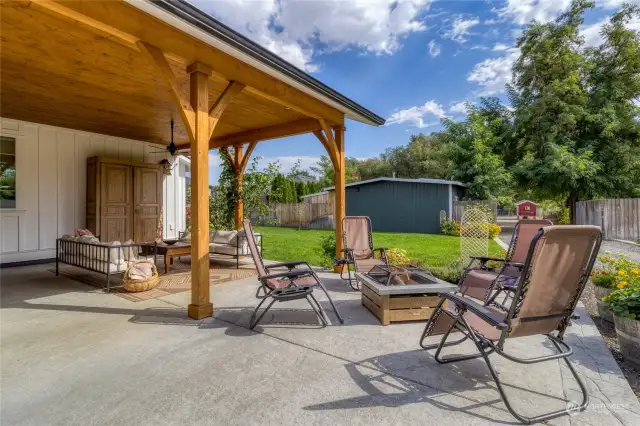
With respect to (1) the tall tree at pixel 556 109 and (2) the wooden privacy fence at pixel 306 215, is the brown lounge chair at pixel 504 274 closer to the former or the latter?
(1) the tall tree at pixel 556 109

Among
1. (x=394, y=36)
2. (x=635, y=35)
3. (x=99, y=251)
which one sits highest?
(x=635, y=35)

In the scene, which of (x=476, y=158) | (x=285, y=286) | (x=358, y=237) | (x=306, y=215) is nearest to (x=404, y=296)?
(x=285, y=286)

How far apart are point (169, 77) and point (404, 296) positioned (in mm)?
3274

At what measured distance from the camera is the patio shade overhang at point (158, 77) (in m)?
2.98

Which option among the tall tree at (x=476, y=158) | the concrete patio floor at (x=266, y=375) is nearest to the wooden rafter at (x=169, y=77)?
the concrete patio floor at (x=266, y=375)

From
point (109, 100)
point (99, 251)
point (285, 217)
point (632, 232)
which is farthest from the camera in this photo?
point (285, 217)

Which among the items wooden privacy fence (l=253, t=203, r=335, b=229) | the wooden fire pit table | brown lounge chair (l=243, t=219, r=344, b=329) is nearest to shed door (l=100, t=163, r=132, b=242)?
brown lounge chair (l=243, t=219, r=344, b=329)

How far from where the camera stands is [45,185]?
7074 millimetres

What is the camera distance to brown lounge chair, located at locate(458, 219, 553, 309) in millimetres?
3584

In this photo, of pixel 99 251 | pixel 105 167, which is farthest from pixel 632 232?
pixel 105 167

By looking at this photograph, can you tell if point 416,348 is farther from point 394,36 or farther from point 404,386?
point 394,36

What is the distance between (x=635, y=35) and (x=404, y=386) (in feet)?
65.0

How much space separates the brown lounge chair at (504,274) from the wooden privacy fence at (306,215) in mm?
14602

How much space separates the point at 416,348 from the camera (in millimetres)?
2787
